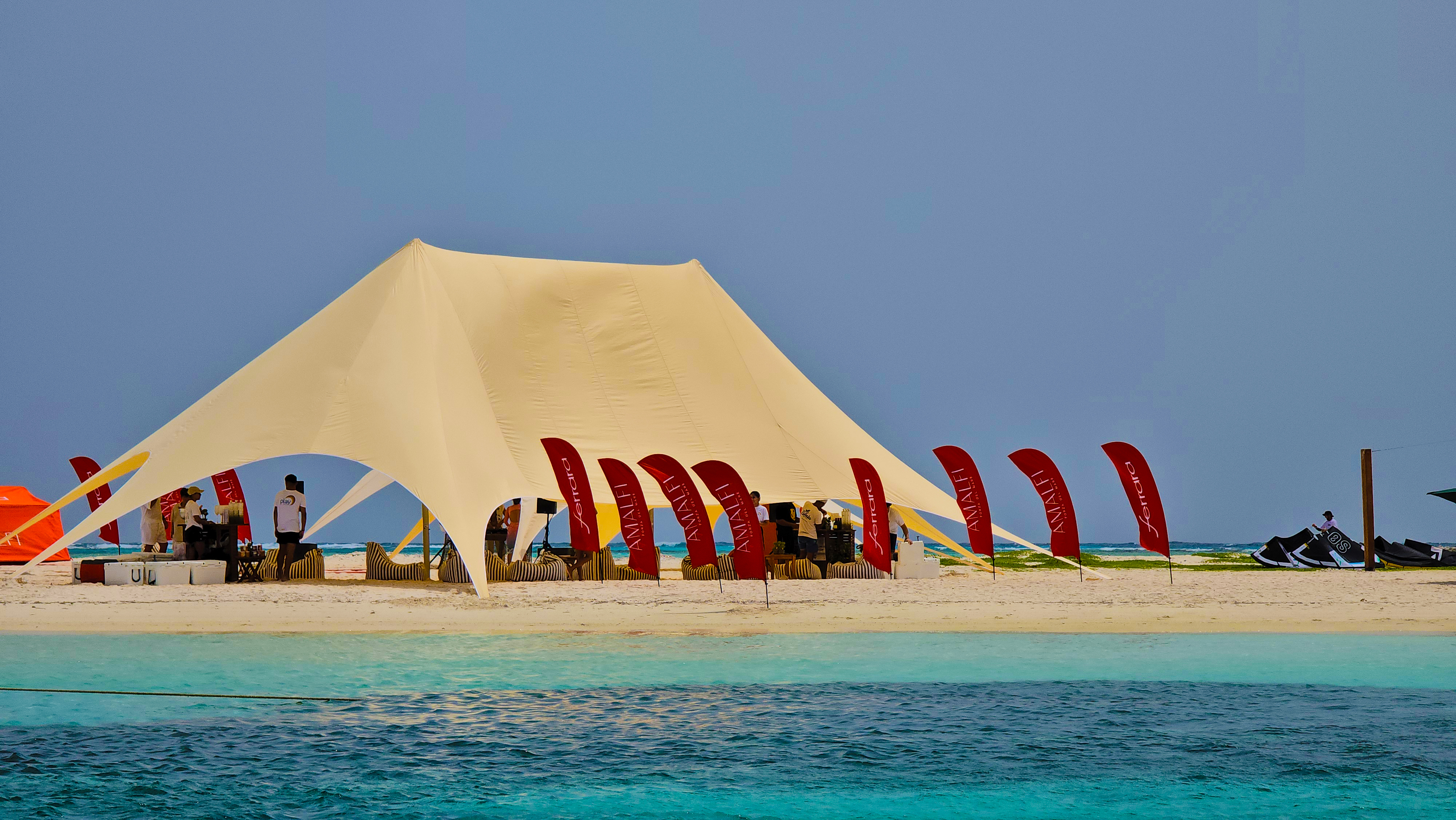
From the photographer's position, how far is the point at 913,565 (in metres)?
18.8

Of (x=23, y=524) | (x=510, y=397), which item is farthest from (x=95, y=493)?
(x=510, y=397)

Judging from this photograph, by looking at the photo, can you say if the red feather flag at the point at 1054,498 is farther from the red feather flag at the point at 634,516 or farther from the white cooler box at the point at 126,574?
the white cooler box at the point at 126,574

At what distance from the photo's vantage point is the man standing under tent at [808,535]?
18125mm

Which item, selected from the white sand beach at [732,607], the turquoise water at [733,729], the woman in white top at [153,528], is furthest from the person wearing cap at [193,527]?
the turquoise water at [733,729]

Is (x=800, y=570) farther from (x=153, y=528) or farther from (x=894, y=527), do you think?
(x=153, y=528)

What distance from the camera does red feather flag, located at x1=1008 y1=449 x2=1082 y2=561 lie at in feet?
54.6

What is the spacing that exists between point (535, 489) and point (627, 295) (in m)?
4.97

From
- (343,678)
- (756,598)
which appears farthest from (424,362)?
(343,678)

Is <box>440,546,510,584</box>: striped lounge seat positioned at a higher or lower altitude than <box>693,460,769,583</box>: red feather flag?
lower

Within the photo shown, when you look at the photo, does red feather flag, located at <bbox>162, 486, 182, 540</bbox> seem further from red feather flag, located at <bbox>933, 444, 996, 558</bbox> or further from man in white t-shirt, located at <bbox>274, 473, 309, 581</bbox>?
red feather flag, located at <bbox>933, 444, 996, 558</bbox>

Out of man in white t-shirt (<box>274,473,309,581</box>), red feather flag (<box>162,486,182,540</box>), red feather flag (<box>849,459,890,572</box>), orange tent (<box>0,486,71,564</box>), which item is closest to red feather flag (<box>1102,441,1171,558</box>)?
red feather flag (<box>849,459,890,572</box>)

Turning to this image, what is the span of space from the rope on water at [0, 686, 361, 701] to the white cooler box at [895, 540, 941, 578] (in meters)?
11.5

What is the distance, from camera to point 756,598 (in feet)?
47.4

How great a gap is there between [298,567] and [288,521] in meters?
0.74
